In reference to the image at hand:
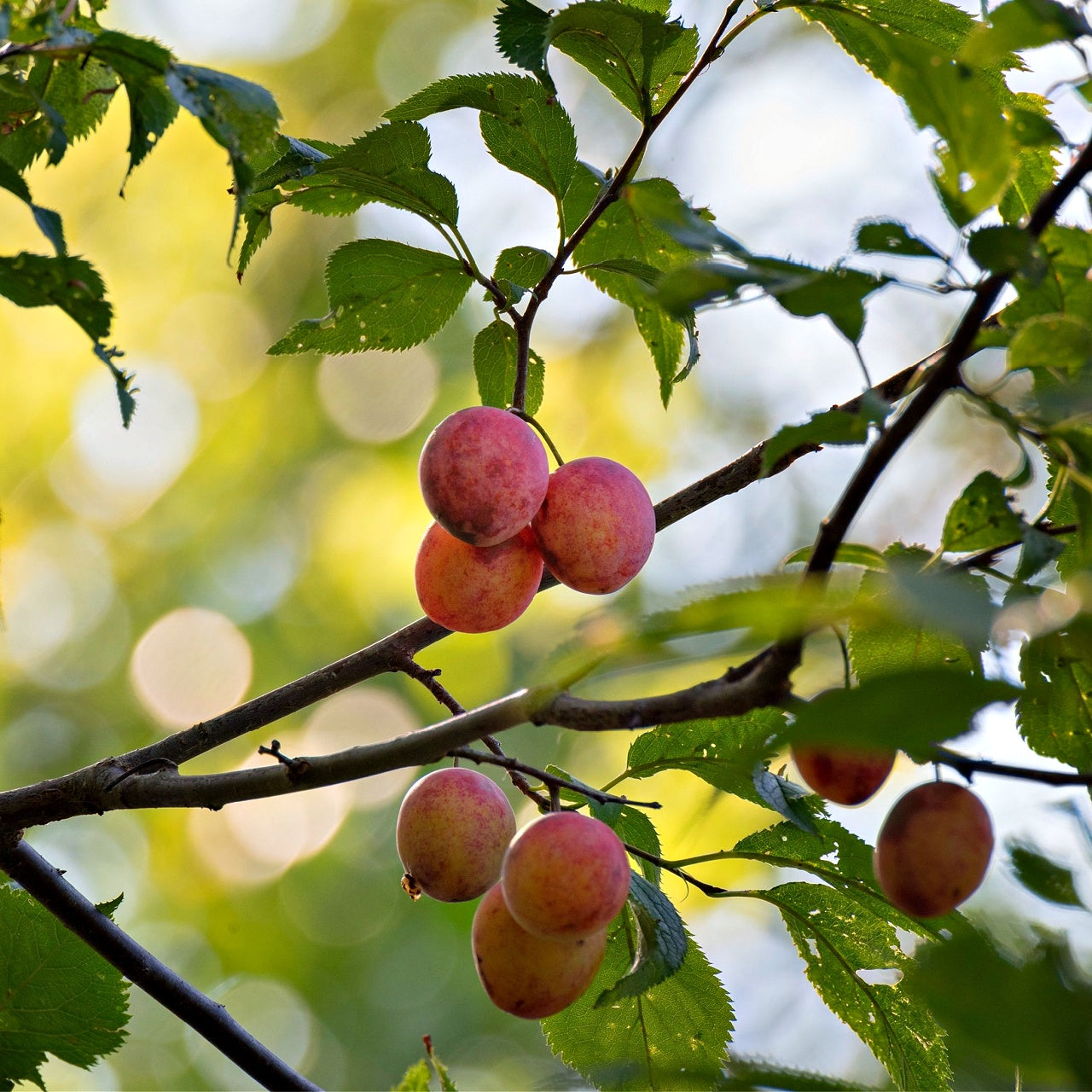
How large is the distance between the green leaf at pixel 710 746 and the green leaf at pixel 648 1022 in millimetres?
141

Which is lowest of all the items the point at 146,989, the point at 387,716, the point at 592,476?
the point at 146,989

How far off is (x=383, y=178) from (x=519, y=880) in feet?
1.87

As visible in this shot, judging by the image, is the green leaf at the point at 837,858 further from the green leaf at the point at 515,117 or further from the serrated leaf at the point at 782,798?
the green leaf at the point at 515,117

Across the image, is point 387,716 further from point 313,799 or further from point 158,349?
point 158,349

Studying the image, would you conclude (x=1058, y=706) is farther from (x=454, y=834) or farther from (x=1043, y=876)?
(x=454, y=834)

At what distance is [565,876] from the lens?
74cm

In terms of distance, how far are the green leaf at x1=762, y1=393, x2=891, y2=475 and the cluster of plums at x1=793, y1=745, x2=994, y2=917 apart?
0.58ft

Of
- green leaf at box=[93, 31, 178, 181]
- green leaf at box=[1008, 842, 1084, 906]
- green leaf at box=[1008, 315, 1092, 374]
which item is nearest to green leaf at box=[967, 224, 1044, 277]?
green leaf at box=[1008, 315, 1092, 374]

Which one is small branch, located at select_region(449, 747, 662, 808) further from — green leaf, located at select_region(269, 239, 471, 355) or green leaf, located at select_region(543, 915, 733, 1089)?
green leaf, located at select_region(269, 239, 471, 355)

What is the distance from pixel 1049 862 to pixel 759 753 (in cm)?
17

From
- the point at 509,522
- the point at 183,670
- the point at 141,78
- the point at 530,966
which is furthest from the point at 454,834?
the point at 183,670

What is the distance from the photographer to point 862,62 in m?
0.96

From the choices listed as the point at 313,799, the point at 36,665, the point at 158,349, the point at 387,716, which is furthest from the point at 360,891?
the point at 158,349

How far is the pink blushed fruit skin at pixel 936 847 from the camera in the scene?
0.65 m
